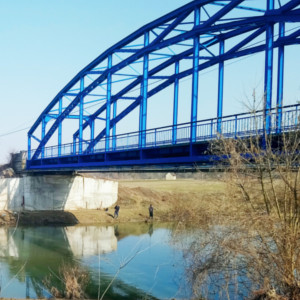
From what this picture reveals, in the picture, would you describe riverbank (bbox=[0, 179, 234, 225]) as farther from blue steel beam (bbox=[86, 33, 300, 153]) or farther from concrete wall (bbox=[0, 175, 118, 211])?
blue steel beam (bbox=[86, 33, 300, 153])

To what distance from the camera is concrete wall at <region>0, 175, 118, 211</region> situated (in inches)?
1540

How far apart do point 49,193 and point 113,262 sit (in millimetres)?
19500

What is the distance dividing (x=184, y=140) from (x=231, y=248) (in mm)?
8613

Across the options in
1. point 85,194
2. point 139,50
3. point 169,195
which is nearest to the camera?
point 139,50

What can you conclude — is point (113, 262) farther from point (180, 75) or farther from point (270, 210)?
point (180, 75)

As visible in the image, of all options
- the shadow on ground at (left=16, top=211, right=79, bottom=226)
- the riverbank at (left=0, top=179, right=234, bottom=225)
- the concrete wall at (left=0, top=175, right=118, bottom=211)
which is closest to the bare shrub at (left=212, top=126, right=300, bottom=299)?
the riverbank at (left=0, top=179, right=234, bottom=225)

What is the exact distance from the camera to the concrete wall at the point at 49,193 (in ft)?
128

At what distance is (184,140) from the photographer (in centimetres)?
1941

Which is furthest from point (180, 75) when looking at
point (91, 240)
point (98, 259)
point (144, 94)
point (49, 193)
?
point (49, 193)

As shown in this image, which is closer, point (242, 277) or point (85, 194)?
point (242, 277)

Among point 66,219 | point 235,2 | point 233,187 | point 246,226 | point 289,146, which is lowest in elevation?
point 66,219

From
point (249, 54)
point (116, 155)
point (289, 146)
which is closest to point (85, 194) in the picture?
point (116, 155)

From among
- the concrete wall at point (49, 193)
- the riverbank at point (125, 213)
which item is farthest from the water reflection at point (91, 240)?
the concrete wall at point (49, 193)

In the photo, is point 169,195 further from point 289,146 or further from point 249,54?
point 289,146
